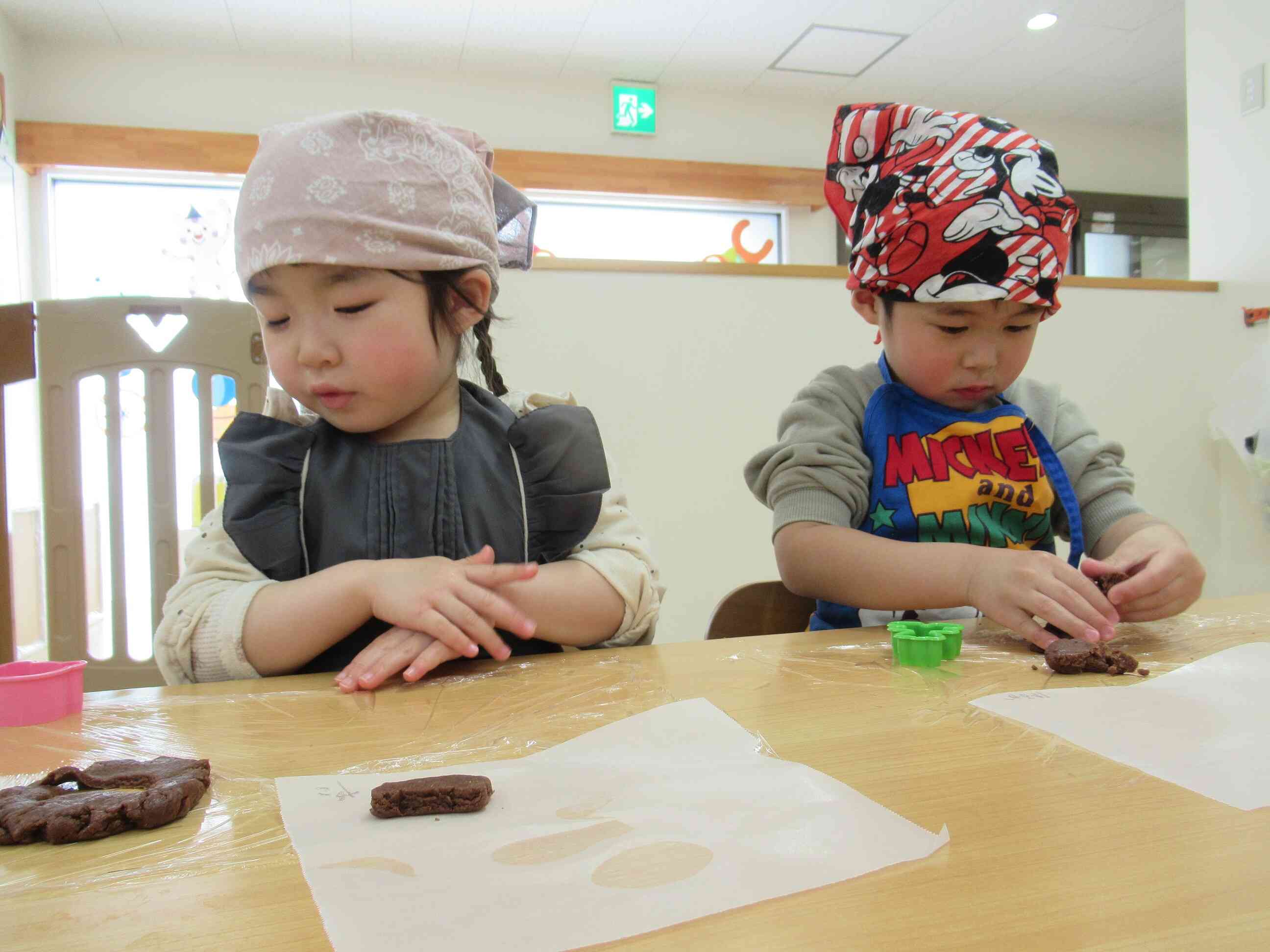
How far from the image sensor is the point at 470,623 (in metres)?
0.70

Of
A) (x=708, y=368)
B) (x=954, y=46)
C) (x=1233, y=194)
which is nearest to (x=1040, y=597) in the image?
(x=708, y=368)

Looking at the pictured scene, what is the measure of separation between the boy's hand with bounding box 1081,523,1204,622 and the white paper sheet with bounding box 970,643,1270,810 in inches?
5.2

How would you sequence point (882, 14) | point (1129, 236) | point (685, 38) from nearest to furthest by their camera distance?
point (882, 14) → point (685, 38) → point (1129, 236)

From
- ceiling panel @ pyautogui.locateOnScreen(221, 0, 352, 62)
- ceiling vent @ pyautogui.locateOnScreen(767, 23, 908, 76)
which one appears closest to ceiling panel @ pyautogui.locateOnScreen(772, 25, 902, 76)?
ceiling vent @ pyautogui.locateOnScreen(767, 23, 908, 76)

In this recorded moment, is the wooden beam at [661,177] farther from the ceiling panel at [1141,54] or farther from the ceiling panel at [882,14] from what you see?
the ceiling panel at [1141,54]

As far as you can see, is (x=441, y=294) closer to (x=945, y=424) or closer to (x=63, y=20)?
(x=945, y=424)

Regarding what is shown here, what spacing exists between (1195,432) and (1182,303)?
1.07ft

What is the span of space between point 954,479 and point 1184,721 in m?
0.52

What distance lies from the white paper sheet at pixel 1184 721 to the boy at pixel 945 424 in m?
0.19

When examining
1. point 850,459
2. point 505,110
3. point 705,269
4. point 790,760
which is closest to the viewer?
point 790,760

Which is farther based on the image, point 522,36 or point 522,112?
point 522,112

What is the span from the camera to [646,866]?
33 centimetres

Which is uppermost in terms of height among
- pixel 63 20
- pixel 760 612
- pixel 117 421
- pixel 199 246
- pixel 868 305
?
pixel 63 20

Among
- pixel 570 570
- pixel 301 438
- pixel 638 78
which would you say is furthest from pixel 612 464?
pixel 638 78
